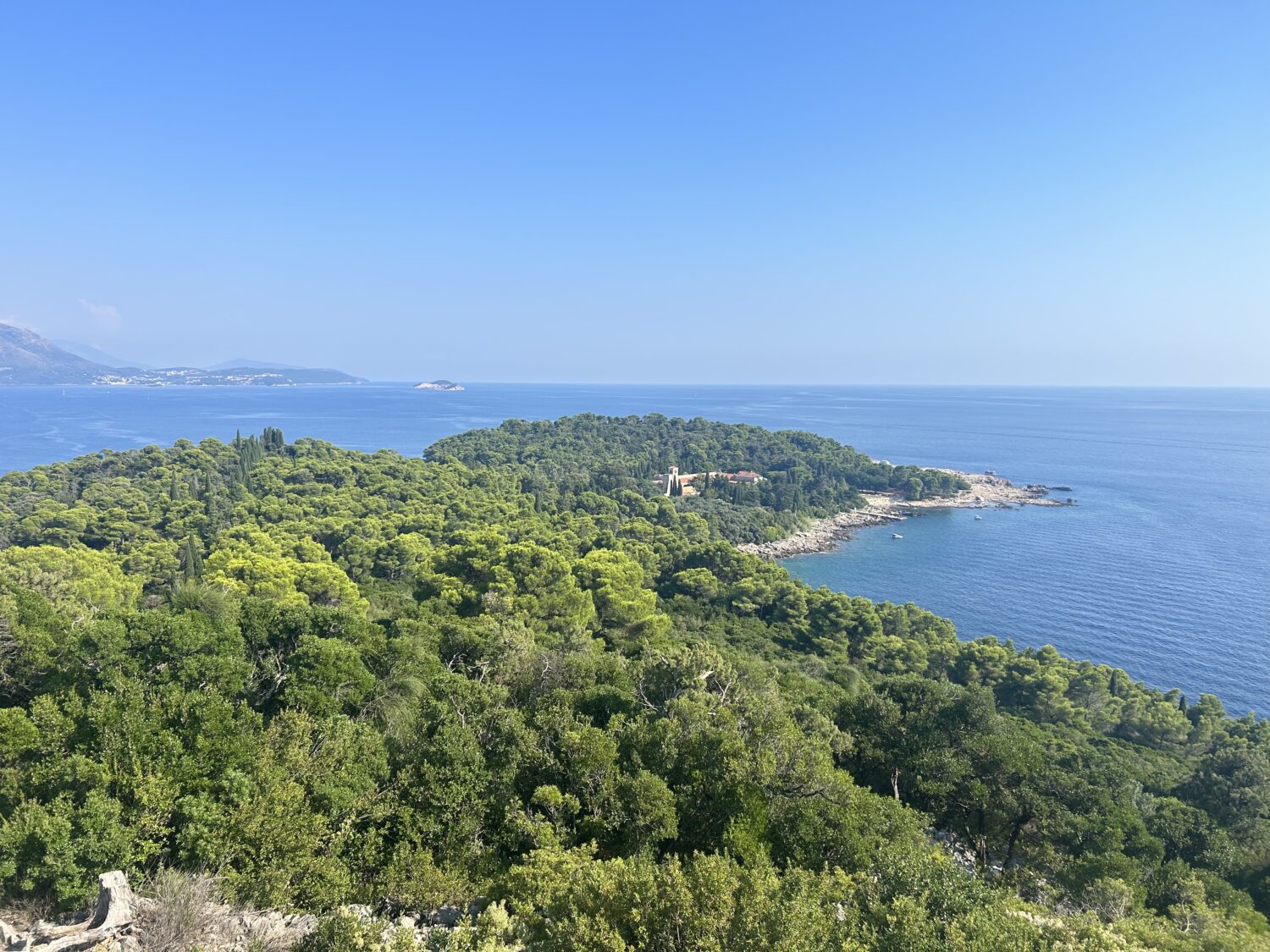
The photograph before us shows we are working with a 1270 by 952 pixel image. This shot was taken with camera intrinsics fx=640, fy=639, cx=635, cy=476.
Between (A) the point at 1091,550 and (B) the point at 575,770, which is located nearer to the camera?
(B) the point at 575,770

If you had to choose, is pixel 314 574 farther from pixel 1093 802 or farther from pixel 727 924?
pixel 1093 802

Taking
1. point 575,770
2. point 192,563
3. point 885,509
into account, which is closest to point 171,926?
point 575,770

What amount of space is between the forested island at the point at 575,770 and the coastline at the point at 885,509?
32011 mm

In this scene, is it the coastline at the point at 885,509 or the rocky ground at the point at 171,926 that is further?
the coastline at the point at 885,509

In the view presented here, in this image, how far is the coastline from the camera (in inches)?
2785

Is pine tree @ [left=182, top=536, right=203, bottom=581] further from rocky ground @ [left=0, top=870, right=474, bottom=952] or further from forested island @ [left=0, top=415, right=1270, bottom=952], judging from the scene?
rocky ground @ [left=0, top=870, right=474, bottom=952]

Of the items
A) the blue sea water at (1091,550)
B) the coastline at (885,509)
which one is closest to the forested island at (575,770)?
the blue sea water at (1091,550)

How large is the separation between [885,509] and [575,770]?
267ft

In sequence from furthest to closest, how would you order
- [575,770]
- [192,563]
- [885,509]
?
1. [885,509]
2. [192,563]
3. [575,770]

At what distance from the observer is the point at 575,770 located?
45.3ft

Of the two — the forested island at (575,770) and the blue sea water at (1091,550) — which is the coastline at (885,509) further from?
the forested island at (575,770)

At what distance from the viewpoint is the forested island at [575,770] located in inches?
392

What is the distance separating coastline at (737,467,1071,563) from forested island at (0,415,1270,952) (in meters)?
32.0

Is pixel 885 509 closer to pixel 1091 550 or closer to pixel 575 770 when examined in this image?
pixel 1091 550
